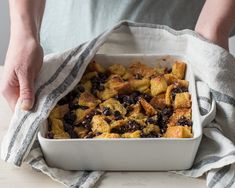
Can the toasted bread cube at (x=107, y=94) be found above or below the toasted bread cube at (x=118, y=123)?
below

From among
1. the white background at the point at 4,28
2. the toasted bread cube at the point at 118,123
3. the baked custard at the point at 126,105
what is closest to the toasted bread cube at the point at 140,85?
the baked custard at the point at 126,105

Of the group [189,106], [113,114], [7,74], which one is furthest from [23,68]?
[189,106]

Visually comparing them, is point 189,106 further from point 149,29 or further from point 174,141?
point 149,29

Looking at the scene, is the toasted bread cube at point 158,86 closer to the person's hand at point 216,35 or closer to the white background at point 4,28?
the person's hand at point 216,35

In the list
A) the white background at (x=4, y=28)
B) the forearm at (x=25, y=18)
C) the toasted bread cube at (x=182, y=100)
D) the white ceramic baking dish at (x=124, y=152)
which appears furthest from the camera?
the white background at (x=4, y=28)

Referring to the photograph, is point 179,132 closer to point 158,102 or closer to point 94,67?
point 158,102

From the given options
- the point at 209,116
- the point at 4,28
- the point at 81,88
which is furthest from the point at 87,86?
the point at 4,28

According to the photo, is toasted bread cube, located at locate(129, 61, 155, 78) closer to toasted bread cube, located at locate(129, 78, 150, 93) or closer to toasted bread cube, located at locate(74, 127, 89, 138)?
toasted bread cube, located at locate(129, 78, 150, 93)
